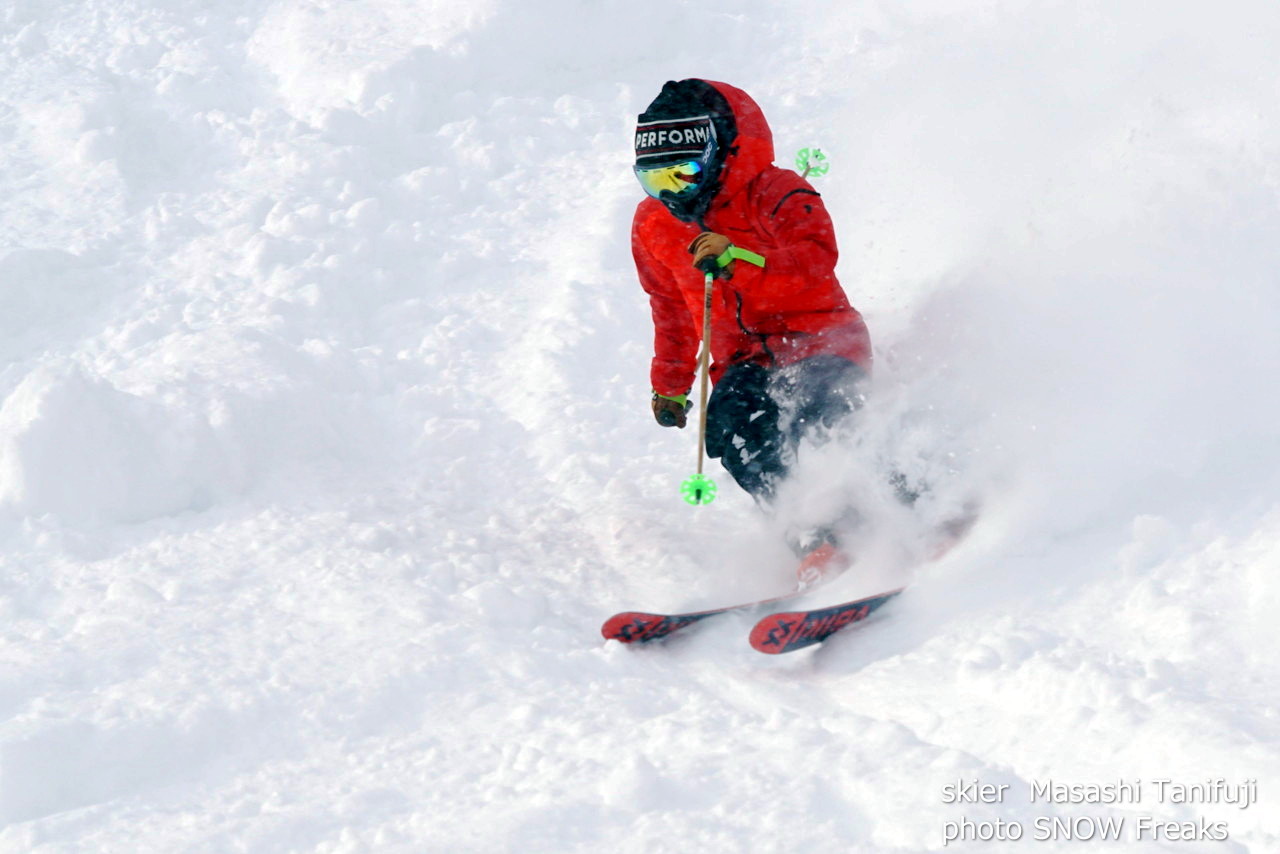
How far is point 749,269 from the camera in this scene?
4422mm

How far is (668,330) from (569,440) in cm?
91

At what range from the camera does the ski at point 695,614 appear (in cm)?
381

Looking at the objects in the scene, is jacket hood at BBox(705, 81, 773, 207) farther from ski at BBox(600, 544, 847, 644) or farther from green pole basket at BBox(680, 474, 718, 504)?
ski at BBox(600, 544, 847, 644)

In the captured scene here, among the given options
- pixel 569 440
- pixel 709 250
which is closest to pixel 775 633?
pixel 709 250

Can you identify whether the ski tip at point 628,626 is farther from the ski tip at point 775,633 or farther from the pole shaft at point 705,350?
the pole shaft at point 705,350

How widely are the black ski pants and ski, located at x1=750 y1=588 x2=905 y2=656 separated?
822 millimetres

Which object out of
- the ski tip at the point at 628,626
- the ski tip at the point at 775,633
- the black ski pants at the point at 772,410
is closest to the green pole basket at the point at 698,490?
the black ski pants at the point at 772,410

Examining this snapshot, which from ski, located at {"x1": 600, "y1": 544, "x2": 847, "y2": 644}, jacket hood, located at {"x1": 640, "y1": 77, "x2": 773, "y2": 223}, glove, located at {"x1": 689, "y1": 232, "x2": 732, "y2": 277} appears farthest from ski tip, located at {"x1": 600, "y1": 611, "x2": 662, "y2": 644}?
jacket hood, located at {"x1": 640, "y1": 77, "x2": 773, "y2": 223}

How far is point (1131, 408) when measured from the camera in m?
4.24

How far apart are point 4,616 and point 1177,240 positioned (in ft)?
15.7

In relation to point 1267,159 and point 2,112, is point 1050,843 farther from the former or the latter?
point 2,112

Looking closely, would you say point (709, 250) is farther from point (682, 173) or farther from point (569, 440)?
point (569, 440)

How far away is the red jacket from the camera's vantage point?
434 cm

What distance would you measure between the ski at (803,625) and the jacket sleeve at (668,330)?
1.48 meters
